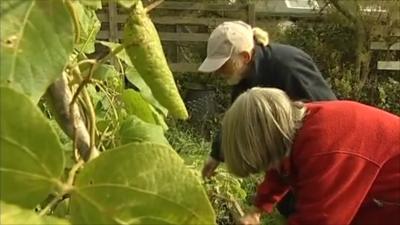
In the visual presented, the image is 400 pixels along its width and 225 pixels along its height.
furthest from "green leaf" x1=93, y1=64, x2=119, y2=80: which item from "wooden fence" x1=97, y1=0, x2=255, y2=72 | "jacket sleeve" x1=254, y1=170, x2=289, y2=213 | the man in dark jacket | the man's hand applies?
"wooden fence" x1=97, y1=0, x2=255, y2=72

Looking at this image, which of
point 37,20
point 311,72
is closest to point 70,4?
point 37,20

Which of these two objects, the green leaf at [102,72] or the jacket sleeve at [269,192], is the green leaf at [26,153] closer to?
the green leaf at [102,72]

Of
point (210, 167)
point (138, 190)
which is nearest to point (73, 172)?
point (138, 190)

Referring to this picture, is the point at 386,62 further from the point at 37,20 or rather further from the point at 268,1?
the point at 37,20

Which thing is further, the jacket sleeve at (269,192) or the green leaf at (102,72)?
the jacket sleeve at (269,192)

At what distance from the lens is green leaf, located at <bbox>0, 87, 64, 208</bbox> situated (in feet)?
1.75

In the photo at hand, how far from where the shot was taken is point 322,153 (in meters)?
1.66

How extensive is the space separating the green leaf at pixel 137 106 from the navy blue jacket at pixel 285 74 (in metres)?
1.45

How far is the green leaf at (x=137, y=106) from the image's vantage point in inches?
48.9

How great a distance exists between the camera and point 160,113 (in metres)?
1.33

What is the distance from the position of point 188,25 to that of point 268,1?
1058 mm

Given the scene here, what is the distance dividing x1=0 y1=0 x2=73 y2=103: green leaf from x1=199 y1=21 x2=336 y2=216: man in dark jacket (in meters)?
2.10

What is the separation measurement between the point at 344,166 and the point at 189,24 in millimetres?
6305

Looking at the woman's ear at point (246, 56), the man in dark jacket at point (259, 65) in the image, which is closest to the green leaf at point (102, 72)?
the man in dark jacket at point (259, 65)
